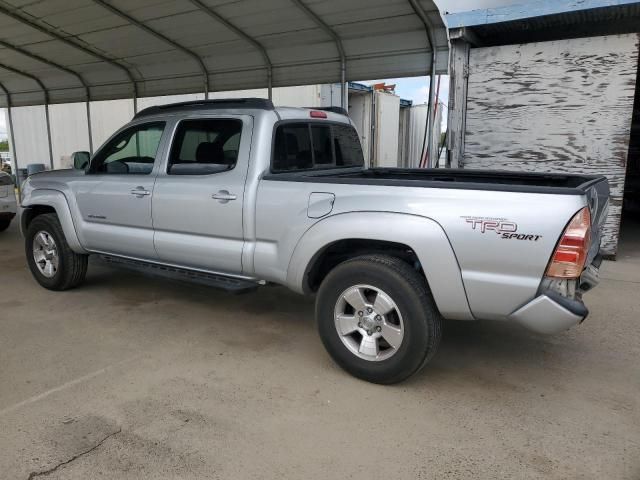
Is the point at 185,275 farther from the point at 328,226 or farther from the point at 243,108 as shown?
the point at 328,226

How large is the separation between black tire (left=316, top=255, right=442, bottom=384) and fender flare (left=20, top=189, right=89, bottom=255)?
9.81ft

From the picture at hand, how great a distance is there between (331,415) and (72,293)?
369 centimetres

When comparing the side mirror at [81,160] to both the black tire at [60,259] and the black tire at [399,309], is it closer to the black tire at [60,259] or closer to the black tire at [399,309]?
the black tire at [60,259]

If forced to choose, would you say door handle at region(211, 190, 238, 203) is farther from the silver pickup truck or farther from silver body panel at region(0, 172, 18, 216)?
silver body panel at region(0, 172, 18, 216)

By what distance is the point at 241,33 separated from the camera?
833cm

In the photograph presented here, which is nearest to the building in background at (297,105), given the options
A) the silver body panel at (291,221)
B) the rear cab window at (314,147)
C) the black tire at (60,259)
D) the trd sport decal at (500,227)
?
the rear cab window at (314,147)

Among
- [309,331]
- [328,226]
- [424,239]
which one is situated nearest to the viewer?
[424,239]

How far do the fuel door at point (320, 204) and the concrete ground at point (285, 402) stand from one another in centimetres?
114

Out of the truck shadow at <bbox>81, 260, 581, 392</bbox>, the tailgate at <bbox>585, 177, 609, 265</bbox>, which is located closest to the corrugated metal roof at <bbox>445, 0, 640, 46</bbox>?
the tailgate at <bbox>585, 177, 609, 265</bbox>

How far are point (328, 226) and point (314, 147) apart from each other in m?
1.35

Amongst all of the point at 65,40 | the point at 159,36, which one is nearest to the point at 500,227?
the point at 159,36

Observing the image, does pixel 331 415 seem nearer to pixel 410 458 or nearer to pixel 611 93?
pixel 410 458

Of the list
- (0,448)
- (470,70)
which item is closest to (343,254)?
(0,448)

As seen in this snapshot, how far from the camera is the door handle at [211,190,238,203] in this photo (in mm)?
4012
